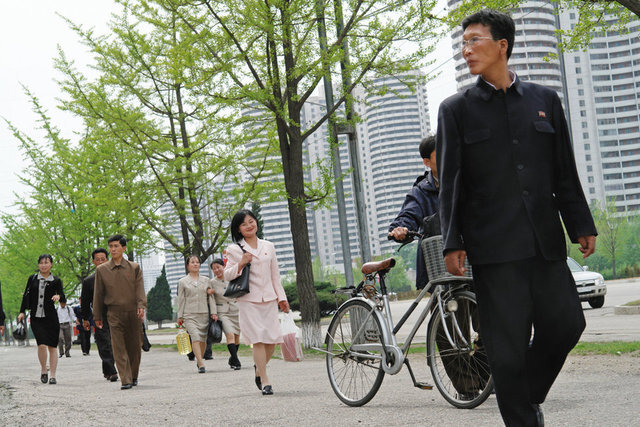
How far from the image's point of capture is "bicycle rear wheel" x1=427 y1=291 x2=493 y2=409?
5461 millimetres

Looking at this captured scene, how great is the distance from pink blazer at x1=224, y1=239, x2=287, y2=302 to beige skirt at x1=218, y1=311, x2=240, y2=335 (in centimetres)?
538

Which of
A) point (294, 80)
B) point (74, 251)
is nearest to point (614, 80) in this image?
point (74, 251)

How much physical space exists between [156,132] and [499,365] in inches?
775

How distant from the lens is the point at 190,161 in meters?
21.3

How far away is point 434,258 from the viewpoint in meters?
5.45

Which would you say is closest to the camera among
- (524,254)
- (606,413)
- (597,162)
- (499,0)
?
(524,254)

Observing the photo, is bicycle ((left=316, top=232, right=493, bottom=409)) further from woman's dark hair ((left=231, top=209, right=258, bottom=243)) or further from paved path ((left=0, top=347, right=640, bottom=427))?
woman's dark hair ((left=231, top=209, right=258, bottom=243))

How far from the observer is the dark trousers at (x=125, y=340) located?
35.2ft

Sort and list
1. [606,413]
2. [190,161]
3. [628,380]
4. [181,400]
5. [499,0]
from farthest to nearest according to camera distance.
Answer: [190,161] < [499,0] < [181,400] < [628,380] < [606,413]

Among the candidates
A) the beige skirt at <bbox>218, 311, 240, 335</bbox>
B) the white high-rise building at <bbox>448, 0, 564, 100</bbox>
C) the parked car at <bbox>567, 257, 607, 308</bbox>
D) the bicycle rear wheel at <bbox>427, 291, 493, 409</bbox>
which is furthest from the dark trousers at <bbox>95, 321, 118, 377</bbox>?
the white high-rise building at <bbox>448, 0, 564, 100</bbox>

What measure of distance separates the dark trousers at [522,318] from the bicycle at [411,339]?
1924 millimetres

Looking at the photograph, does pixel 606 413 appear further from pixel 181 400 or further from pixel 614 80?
pixel 614 80

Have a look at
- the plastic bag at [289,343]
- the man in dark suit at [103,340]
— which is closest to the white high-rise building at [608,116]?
the man in dark suit at [103,340]

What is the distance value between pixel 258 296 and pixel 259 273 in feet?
0.77
